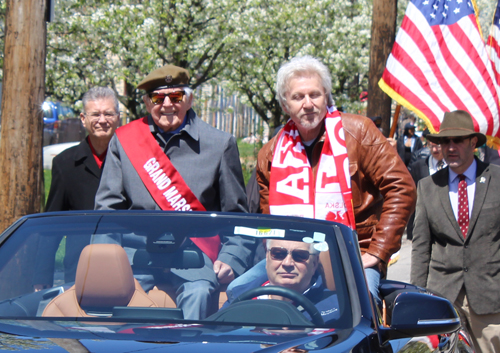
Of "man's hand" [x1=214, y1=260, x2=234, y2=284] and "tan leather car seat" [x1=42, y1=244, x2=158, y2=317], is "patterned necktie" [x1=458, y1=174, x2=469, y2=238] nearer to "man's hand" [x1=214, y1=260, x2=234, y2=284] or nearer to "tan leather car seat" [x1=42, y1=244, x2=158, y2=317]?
"man's hand" [x1=214, y1=260, x2=234, y2=284]

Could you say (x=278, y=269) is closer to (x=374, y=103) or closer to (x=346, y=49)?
(x=374, y=103)

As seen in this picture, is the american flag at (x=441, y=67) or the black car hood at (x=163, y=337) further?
the american flag at (x=441, y=67)

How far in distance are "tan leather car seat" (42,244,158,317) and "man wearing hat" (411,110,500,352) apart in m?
2.73

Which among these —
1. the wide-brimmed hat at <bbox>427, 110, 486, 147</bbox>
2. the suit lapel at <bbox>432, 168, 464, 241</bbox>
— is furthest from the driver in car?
the wide-brimmed hat at <bbox>427, 110, 486, 147</bbox>

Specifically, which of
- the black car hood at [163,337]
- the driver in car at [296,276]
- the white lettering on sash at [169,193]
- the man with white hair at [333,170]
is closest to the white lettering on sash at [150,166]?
the white lettering on sash at [169,193]

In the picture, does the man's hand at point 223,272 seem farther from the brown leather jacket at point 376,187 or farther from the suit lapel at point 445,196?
the suit lapel at point 445,196

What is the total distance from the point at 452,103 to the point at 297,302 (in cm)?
521

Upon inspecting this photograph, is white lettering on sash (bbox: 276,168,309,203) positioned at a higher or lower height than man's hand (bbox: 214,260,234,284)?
higher

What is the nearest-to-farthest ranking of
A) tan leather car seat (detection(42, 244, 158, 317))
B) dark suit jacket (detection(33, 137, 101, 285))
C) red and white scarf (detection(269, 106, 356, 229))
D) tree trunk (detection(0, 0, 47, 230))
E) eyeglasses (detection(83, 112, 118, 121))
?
tan leather car seat (detection(42, 244, 158, 317)), red and white scarf (detection(269, 106, 356, 229)), dark suit jacket (detection(33, 137, 101, 285)), eyeglasses (detection(83, 112, 118, 121)), tree trunk (detection(0, 0, 47, 230))

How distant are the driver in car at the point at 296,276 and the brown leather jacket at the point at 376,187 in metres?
1.20

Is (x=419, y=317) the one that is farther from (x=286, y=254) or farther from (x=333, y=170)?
(x=333, y=170)

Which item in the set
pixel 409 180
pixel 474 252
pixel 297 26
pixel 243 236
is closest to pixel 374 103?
pixel 474 252

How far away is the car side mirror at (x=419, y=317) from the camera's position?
2.40 m

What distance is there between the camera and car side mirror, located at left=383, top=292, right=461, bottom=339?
240cm
